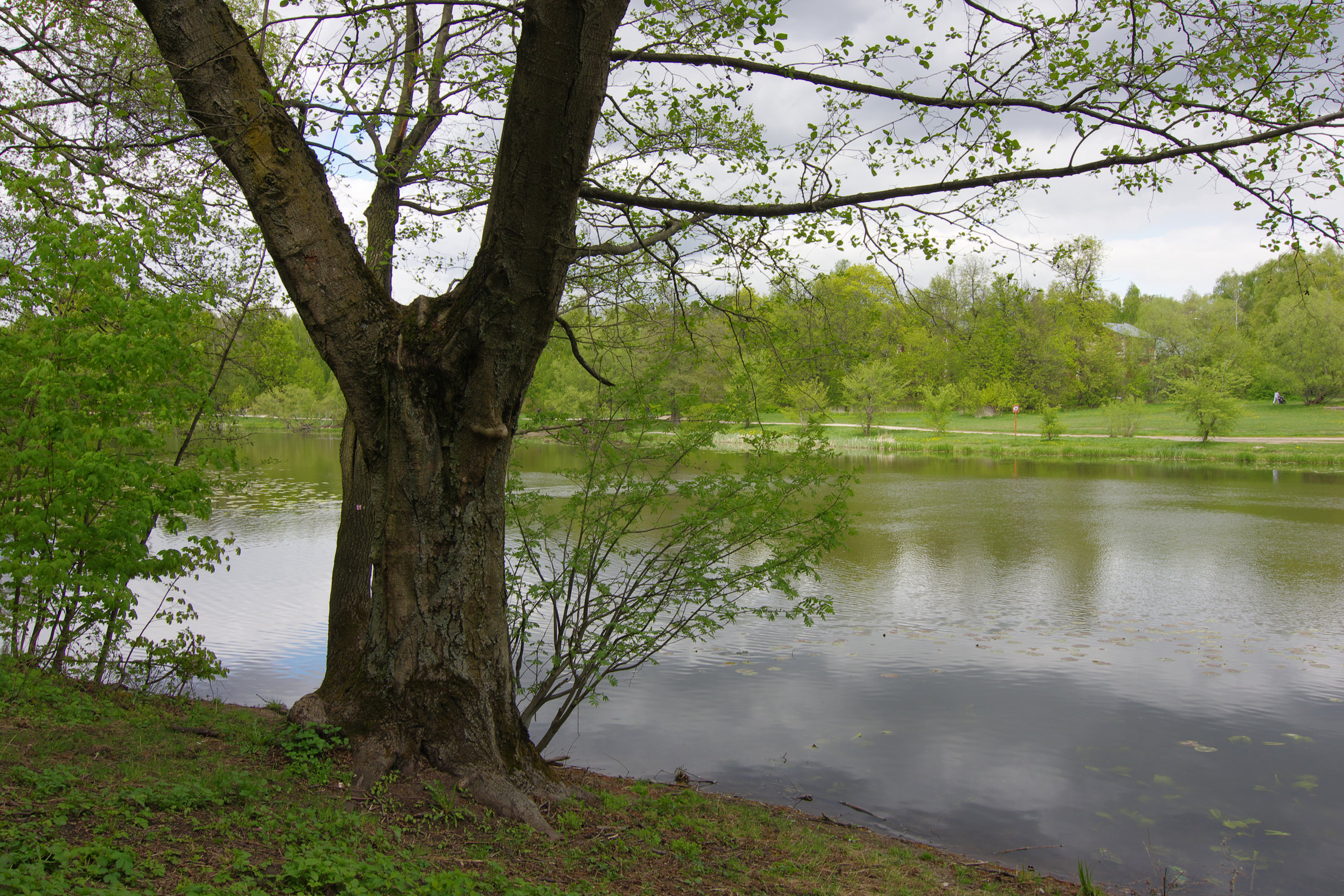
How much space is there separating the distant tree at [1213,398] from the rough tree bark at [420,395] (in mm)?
38223

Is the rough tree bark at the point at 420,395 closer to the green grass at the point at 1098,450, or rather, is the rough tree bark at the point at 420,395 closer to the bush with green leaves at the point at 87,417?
the bush with green leaves at the point at 87,417

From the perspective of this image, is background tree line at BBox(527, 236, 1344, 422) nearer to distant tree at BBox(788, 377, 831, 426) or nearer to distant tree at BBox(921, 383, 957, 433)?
distant tree at BBox(788, 377, 831, 426)

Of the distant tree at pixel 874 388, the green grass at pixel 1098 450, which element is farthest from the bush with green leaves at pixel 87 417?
the distant tree at pixel 874 388

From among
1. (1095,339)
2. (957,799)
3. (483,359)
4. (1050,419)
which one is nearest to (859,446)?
(1050,419)

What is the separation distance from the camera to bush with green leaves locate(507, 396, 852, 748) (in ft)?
19.5

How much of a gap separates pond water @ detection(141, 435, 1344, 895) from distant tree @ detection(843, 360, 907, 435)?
26.0 meters

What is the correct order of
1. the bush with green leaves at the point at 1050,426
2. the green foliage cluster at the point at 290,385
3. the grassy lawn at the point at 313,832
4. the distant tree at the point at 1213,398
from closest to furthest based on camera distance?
the grassy lawn at the point at 313,832 → the green foliage cluster at the point at 290,385 → the distant tree at the point at 1213,398 → the bush with green leaves at the point at 1050,426

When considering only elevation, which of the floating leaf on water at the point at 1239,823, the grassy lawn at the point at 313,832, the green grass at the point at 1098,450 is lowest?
the floating leaf on water at the point at 1239,823

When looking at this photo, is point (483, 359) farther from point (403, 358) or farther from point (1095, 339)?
point (1095, 339)

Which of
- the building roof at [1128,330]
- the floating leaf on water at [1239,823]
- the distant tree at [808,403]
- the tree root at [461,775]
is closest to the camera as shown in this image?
the tree root at [461,775]

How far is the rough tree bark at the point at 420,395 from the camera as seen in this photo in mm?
3658

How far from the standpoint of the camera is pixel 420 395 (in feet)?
12.7

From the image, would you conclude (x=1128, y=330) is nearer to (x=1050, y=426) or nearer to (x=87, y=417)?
(x=1050, y=426)

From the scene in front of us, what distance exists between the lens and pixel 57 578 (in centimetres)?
466
